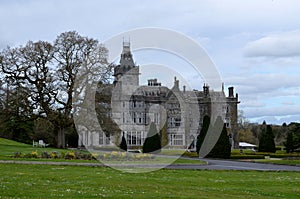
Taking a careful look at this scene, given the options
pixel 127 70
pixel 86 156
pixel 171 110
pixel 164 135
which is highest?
pixel 127 70

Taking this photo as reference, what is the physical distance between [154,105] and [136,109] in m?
2.91

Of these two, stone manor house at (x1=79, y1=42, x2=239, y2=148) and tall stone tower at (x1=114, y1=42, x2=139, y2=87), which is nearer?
tall stone tower at (x1=114, y1=42, x2=139, y2=87)

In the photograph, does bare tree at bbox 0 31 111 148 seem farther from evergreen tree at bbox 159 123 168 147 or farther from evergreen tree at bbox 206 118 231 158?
evergreen tree at bbox 159 123 168 147

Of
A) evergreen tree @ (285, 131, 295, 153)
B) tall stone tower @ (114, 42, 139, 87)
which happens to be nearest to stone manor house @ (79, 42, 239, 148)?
tall stone tower @ (114, 42, 139, 87)

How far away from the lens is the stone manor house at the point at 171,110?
69.2 m

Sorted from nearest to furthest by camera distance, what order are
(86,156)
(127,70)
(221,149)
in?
1. (86,156)
2. (221,149)
3. (127,70)

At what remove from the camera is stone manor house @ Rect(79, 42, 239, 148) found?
227 ft

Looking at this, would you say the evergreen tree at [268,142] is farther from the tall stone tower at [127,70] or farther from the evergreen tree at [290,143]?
the tall stone tower at [127,70]

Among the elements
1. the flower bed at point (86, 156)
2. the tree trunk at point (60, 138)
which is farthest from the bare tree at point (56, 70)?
the flower bed at point (86, 156)

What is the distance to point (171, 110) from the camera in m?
71.2

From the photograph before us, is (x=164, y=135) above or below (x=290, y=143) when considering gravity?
above

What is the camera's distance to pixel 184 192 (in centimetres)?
1308

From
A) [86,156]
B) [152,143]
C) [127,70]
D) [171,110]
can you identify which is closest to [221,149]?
[152,143]

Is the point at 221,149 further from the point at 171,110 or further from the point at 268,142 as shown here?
the point at 171,110
